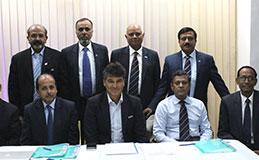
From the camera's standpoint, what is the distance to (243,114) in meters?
2.85

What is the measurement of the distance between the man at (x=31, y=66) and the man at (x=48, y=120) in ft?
1.57

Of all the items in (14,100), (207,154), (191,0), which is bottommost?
(207,154)

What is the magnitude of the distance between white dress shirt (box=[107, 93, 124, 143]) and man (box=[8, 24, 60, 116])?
0.89 meters

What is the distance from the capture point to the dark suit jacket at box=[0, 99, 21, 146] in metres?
2.71

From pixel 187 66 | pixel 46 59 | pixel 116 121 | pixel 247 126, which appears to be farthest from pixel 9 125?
pixel 247 126

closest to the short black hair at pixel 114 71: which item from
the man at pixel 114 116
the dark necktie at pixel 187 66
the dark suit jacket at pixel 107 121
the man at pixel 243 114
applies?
the man at pixel 114 116

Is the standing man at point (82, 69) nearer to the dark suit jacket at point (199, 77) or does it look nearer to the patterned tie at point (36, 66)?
the patterned tie at point (36, 66)

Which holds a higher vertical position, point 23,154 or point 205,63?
point 205,63

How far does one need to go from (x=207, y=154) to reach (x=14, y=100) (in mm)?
2181

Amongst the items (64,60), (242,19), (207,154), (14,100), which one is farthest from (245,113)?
(14,100)

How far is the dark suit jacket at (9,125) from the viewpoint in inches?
106

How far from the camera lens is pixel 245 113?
283 centimetres

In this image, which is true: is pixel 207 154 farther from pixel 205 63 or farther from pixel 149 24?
pixel 149 24

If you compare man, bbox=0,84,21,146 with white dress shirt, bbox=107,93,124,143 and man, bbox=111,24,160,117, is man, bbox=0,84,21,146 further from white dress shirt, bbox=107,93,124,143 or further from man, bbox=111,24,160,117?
man, bbox=111,24,160,117
